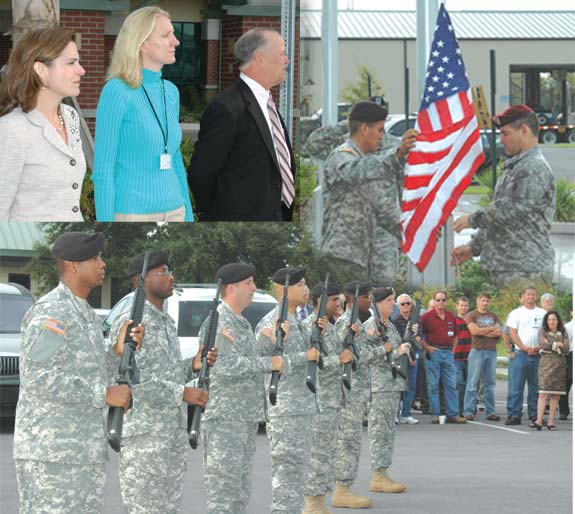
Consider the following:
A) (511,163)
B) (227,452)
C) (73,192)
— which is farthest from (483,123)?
(73,192)

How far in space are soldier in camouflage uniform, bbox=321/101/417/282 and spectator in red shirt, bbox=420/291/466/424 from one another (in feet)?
1.07

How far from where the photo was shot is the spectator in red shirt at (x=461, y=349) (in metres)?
6.98

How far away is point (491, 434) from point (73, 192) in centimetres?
300

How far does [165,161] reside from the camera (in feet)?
17.5

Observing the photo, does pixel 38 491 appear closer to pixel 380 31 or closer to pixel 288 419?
pixel 288 419

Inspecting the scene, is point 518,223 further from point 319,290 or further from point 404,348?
point 319,290

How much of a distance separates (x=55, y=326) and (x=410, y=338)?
2.90m

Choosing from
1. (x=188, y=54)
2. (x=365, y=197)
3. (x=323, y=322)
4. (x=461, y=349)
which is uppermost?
(x=188, y=54)

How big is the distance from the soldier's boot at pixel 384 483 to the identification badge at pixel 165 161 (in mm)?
2722

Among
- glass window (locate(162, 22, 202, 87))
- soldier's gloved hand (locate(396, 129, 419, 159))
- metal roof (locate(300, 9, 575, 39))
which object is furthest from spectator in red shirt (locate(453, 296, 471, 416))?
glass window (locate(162, 22, 202, 87))

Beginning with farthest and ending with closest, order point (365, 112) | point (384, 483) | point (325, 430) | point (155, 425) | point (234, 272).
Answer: point (384, 483)
point (325, 430)
point (365, 112)
point (234, 272)
point (155, 425)

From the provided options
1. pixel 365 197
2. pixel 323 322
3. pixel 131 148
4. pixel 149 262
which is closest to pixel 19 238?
pixel 149 262

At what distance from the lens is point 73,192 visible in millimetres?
5000

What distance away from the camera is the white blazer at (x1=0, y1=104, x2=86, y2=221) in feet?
16.0
